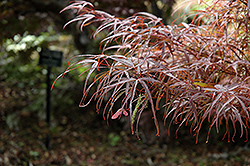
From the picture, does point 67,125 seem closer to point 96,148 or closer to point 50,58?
point 96,148

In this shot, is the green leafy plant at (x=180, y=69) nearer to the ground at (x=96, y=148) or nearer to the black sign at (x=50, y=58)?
the black sign at (x=50, y=58)

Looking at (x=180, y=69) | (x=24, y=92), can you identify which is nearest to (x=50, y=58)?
(x=24, y=92)

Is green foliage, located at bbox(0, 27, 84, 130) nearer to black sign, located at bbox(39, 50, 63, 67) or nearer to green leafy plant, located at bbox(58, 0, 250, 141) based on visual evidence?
black sign, located at bbox(39, 50, 63, 67)

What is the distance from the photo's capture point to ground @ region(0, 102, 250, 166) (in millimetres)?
1945

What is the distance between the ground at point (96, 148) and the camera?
1945 mm

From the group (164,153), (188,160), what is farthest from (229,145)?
(164,153)

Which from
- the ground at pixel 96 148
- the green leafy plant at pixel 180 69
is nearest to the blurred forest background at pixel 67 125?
the ground at pixel 96 148

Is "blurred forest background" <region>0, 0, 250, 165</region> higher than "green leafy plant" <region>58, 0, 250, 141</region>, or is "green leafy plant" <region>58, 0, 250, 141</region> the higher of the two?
"green leafy plant" <region>58, 0, 250, 141</region>

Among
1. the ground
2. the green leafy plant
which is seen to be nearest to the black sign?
the ground

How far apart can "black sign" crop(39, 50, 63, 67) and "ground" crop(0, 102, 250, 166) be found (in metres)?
0.54

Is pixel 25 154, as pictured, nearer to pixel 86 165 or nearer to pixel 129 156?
pixel 86 165

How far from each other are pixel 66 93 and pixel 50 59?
0.76 metres

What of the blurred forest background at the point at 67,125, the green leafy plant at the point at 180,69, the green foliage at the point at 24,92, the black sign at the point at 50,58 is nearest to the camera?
the green leafy plant at the point at 180,69

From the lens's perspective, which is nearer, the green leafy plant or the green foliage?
the green leafy plant
